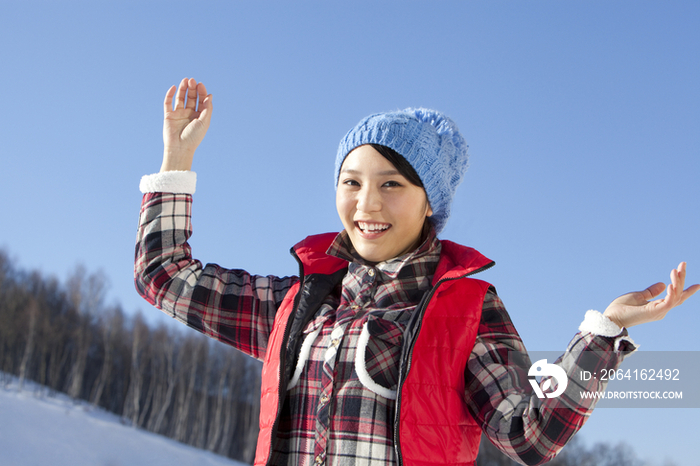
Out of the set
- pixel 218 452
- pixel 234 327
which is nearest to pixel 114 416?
pixel 218 452

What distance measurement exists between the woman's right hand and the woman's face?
25.9 inches

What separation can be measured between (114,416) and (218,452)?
16.9ft

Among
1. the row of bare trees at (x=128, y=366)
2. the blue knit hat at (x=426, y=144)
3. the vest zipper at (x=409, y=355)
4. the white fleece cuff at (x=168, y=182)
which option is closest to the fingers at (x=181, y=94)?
the white fleece cuff at (x=168, y=182)

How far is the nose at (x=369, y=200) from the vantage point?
6.77 feet

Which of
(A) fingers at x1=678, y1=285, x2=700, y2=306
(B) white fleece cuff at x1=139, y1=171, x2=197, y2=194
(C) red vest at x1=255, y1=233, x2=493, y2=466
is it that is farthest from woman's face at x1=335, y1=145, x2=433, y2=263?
(A) fingers at x1=678, y1=285, x2=700, y2=306

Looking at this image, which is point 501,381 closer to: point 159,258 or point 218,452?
point 159,258

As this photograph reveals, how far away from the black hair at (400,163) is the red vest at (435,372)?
13.5 inches

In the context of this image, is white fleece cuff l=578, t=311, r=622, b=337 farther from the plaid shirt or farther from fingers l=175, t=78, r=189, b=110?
fingers l=175, t=78, r=189, b=110

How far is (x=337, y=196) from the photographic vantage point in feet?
7.21

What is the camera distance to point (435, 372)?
1816 millimetres

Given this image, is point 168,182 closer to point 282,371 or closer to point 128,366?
point 282,371

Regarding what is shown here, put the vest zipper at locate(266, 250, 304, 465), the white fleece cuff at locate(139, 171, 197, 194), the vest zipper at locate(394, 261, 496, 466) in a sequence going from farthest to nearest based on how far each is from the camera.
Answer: the white fleece cuff at locate(139, 171, 197, 194), the vest zipper at locate(266, 250, 304, 465), the vest zipper at locate(394, 261, 496, 466)

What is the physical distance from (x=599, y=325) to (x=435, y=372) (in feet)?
1.73

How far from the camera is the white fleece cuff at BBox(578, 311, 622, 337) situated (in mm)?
1608
